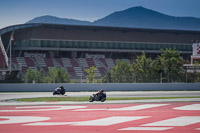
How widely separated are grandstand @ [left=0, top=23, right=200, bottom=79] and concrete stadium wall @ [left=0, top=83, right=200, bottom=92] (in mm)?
24324

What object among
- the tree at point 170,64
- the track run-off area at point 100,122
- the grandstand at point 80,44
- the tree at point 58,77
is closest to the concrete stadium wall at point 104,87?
the tree at point 58,77

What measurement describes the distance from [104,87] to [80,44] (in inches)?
1332

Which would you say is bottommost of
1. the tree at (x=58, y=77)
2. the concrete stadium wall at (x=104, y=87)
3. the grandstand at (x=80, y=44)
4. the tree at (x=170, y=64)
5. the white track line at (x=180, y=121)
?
the white track line at (x=180, y=121)

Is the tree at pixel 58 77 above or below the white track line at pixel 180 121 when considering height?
above

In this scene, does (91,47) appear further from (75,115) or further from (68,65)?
(75,115)

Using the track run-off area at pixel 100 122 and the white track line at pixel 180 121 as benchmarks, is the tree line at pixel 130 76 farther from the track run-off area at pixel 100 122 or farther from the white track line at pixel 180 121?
the white track line at pixel 180 121

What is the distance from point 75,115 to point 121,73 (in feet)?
104

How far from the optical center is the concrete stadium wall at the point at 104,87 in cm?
4731

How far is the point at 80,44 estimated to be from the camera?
81562mm

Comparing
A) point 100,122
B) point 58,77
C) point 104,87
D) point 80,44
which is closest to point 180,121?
point 100,122

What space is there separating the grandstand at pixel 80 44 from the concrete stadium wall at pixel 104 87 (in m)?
24.3

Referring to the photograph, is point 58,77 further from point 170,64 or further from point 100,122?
point 100,122

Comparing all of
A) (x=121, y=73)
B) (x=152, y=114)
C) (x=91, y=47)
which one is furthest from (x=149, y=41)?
(x=152, y=114)

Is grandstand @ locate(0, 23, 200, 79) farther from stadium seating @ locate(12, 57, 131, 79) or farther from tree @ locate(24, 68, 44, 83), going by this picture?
tree @ locate(24, 68, 44, 83)
